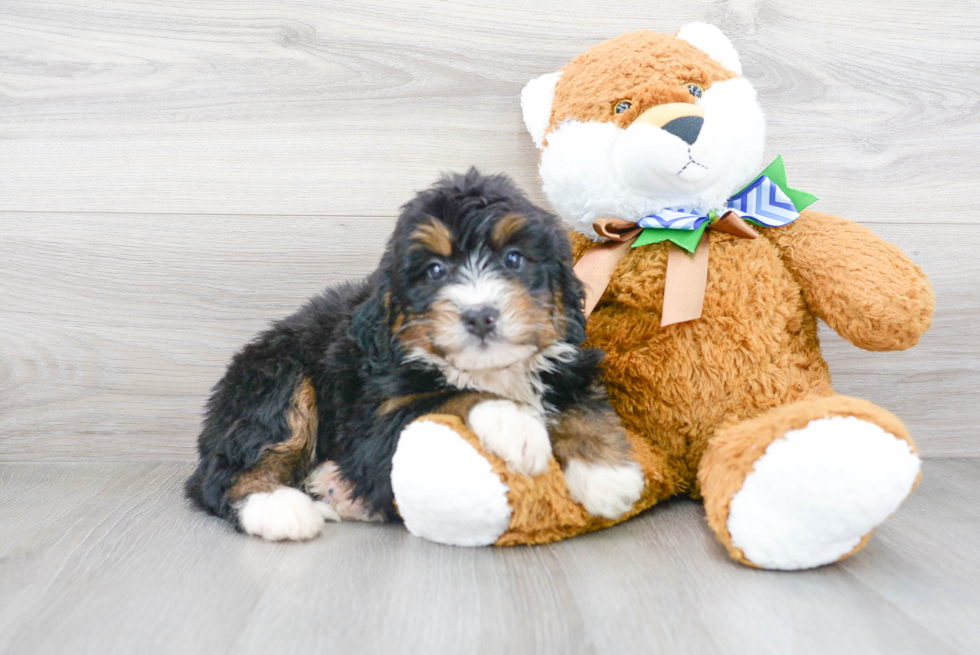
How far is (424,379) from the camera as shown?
154 centimetres

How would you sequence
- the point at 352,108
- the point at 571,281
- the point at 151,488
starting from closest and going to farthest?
the point at 571,281
the point at 151,488
the point at 352,108

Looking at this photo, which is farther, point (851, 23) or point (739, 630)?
point (851, 23)

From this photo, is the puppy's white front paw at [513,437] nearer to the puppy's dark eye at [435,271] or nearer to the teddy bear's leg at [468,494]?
the teddy bear's leg at [468,494]

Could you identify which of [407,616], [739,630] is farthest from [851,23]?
[407,616]

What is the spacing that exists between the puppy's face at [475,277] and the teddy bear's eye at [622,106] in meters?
0.37

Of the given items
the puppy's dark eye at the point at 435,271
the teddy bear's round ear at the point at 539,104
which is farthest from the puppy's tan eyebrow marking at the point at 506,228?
the teddy bear's round ear at the point at 539,104

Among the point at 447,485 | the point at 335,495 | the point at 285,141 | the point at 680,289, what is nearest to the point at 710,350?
the point at 680,289

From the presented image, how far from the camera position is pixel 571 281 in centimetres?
154

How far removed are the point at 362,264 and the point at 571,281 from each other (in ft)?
2.87

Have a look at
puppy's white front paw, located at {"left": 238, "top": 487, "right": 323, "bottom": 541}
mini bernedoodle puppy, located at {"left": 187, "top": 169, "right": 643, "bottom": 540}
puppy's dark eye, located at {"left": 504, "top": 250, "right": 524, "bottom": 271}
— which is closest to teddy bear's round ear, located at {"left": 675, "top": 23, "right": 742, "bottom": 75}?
mini bernedoodle puppy, located at {"left": 187, "top": 169, "right": 643, "bottom": 540}

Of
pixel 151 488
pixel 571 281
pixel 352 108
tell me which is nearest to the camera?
pixel 571 281

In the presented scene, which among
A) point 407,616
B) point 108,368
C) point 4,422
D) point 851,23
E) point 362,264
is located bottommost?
point 4,422

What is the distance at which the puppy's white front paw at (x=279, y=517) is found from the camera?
1576 mm

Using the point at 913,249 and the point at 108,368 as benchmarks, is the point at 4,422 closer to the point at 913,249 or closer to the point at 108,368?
the point at 108,368
